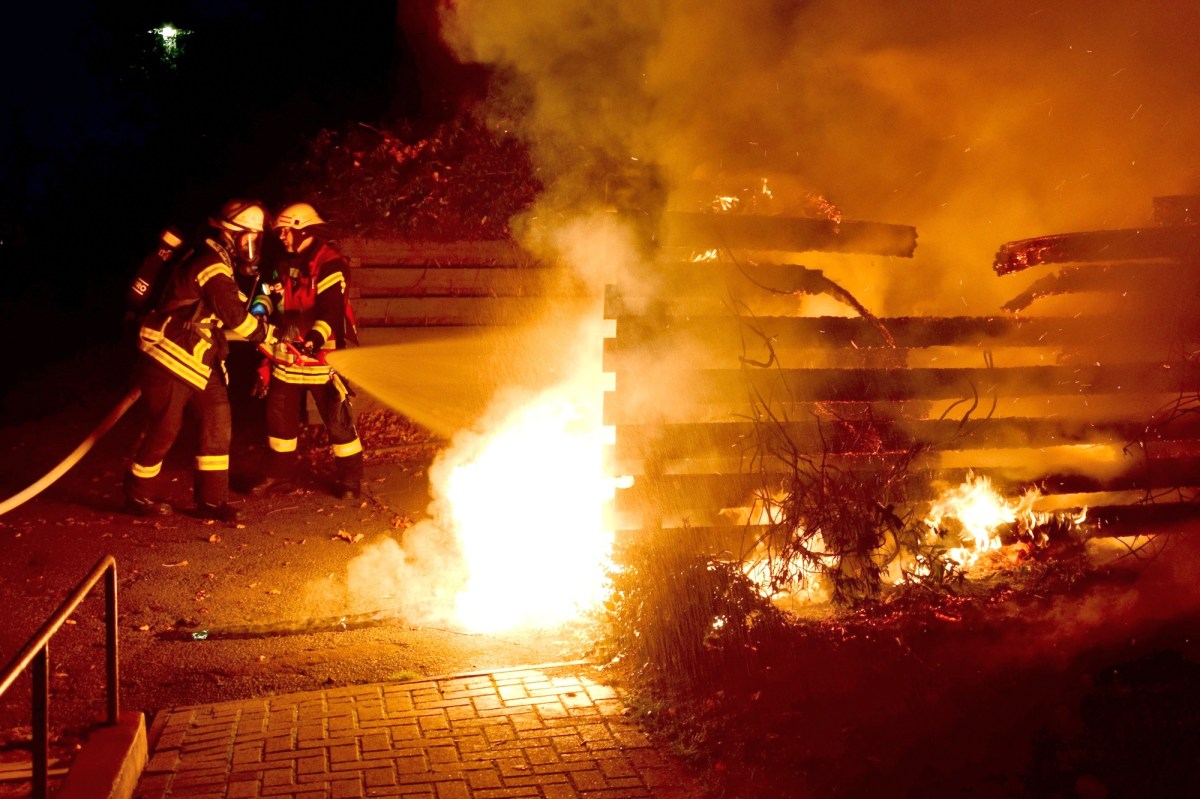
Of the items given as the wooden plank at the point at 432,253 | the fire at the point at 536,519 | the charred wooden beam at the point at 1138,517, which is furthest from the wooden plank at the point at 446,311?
the charred wooden beam at the point at 1138,517

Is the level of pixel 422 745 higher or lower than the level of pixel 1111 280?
lower

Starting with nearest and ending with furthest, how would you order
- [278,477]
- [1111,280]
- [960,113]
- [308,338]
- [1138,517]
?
[1111,280], [1138,517], [960,113], [308,338], [278,477]

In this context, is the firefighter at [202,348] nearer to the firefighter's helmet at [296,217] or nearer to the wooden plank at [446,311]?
the firefighter's helmet at [296,217]

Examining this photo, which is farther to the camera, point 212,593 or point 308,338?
point 308,338

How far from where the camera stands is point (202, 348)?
23.9 ft

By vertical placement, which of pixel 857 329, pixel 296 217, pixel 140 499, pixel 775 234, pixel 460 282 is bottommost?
pixel 140 499

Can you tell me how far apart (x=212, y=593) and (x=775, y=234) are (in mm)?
4262

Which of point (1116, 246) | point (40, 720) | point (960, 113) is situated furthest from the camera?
point (960, 113)

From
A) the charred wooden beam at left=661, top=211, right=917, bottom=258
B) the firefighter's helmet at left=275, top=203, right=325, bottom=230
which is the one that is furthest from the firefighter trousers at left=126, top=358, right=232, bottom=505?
the charred wooden beam at left=661, top=211, right=917, bottom=258

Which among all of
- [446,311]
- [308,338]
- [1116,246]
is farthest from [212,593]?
[1116,246]

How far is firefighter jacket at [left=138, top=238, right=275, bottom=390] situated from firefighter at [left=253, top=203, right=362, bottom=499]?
488mm

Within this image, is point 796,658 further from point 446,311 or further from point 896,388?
point 446,311

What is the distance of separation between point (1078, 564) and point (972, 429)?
3.42ft

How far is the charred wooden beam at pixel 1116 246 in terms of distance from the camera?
5.72 metres
